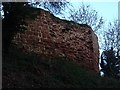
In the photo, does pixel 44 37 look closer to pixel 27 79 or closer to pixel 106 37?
pixel 27 79

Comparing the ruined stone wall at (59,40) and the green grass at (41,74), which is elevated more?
the ruined stone wall at (59,40)

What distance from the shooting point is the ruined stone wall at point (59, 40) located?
905 centimetres

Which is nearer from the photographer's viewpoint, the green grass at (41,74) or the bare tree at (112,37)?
the green grass at (41,74)

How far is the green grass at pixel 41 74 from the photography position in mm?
6625

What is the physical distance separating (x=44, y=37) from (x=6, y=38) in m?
2.24

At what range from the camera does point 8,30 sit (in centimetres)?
723

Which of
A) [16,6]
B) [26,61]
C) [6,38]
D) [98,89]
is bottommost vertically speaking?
[98,89]

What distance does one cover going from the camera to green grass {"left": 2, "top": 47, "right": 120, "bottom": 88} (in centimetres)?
662

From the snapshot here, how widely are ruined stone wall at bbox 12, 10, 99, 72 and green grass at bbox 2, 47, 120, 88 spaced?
0.47 m

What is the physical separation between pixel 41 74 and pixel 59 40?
2.85 m

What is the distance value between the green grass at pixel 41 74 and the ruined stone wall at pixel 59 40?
473 millimetres

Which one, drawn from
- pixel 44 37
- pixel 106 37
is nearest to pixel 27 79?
pixel 44 37

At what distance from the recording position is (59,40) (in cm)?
1005

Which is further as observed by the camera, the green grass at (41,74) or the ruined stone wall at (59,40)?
the ruined stone wall at (59,40)
